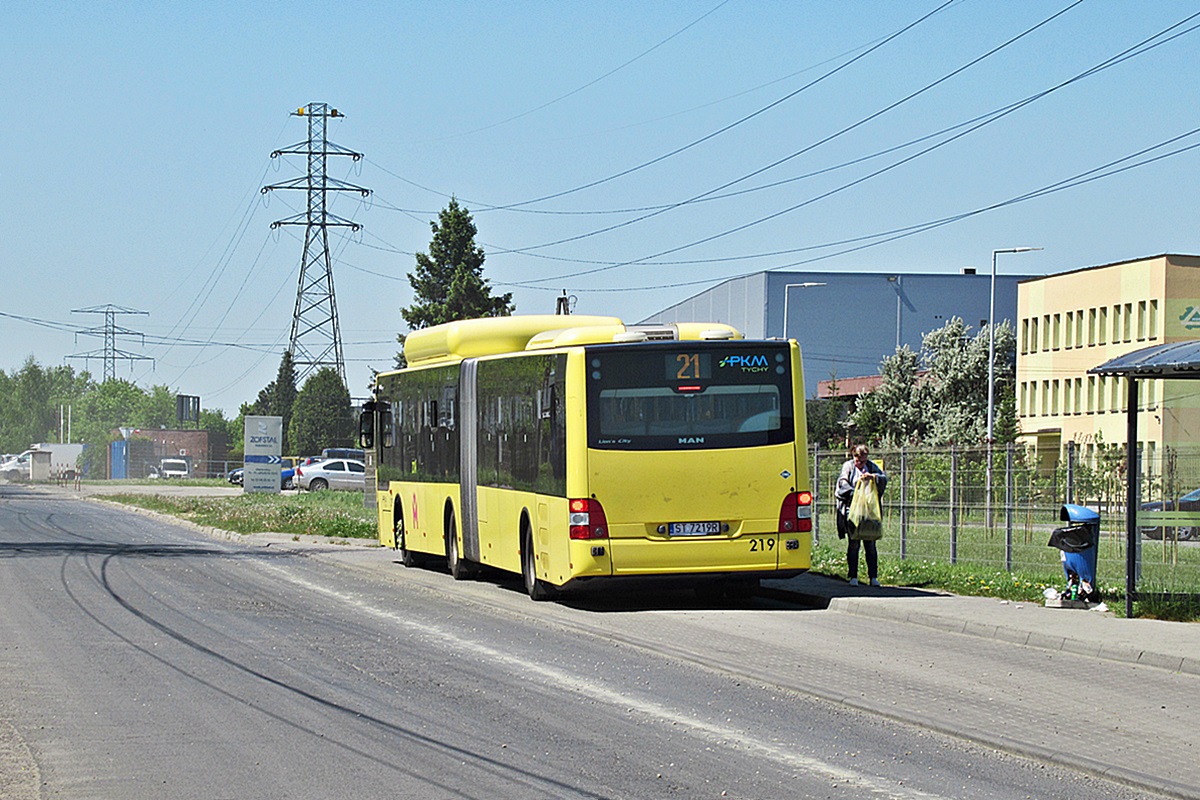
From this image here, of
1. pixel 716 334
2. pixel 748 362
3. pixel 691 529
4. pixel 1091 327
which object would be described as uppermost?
pixel 1091 327

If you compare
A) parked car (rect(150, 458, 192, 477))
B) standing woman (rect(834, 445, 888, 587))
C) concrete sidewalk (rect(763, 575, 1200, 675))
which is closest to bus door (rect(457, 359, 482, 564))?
concrete sidewalk (rect(763, 575, 1200, 675))

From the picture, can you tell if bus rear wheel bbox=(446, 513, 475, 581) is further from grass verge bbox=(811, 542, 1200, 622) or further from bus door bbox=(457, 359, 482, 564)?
grass verge bbox=(811, 542, 1200, 622)

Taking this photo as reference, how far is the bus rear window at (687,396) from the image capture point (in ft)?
59.9

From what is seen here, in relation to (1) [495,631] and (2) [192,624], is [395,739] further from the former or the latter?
(2) [192,624]

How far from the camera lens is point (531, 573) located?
19.7 m

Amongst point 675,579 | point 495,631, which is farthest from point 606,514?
point 495,631

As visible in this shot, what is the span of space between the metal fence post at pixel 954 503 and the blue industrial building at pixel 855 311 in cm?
8510

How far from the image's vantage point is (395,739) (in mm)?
9562

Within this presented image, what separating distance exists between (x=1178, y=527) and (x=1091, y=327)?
6953cm

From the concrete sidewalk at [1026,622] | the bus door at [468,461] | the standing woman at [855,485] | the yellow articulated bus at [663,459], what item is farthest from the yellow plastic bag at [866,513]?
the bus door at [468,461]

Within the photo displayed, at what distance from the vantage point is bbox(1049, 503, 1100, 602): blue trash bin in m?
17.2

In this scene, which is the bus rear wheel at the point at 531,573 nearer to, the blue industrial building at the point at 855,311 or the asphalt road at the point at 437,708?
the asphalt road at the point at 437,708

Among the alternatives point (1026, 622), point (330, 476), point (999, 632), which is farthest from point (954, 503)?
point (330, 476)

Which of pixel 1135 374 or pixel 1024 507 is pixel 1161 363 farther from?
pixel 1024 507
